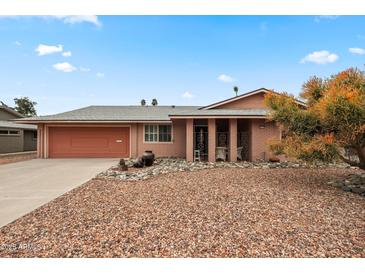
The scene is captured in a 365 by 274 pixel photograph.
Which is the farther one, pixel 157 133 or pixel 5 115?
pixel 5 115

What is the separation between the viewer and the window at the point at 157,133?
14.8 m

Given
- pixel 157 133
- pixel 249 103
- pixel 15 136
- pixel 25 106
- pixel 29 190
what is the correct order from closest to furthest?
pixel 29 190, pixel 249 103, pixel 157 133, pixel 15 136, pixel 25 106

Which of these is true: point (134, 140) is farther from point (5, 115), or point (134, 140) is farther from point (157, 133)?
point (5, 115)

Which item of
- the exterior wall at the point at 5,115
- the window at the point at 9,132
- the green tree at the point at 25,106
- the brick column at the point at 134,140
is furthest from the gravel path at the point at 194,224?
the green tree at the point at 25,106

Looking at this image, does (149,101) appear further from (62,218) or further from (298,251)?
(298,251)

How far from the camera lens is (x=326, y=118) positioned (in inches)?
222

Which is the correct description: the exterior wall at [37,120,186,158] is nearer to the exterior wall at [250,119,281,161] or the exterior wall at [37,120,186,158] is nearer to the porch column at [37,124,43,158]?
the porch column at [37,124,43,158]

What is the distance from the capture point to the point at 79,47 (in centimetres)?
1410

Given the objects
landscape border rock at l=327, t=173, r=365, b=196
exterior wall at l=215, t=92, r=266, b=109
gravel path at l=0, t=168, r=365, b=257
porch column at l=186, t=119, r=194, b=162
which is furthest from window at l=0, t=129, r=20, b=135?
landscape border rock at l=327, t=173, r=365, b=196

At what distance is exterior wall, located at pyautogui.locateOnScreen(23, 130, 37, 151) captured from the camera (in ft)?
65.2

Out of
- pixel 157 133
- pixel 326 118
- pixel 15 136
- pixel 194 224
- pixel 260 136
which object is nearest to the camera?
pixel 194 224

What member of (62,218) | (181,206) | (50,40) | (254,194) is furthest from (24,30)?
(254,194)

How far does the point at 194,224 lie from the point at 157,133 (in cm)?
1136

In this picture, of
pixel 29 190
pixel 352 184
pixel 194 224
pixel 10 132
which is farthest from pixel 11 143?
pixel 352 184
